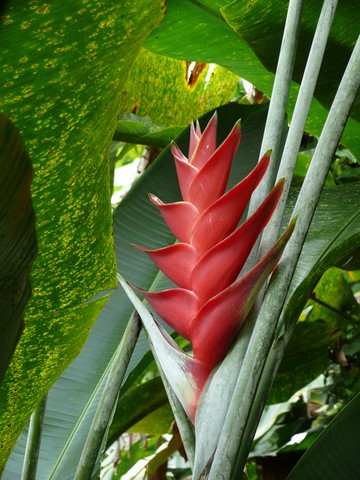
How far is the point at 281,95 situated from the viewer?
525mm

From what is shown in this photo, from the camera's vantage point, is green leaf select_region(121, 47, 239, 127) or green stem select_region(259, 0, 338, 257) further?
green leaf select_region(121, 47, 239, 127)

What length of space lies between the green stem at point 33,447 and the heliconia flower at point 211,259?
0.20 meters

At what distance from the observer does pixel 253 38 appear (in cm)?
83

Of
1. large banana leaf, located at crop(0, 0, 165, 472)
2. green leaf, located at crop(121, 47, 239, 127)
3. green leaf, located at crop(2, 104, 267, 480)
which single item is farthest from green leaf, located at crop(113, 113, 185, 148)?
large banana leaf, located at crop(0, 0, 165, 472)

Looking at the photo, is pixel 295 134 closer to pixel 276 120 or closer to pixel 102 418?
pixel 276 120

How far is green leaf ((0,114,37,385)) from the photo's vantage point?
Result: 1.05ft

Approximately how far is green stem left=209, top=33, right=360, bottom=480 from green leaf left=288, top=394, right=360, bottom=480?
0.33ft

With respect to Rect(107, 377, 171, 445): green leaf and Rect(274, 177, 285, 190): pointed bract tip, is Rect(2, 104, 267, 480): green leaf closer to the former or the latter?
Rect(107, 377, 171, 445): green leaf

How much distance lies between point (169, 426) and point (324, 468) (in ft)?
2.79

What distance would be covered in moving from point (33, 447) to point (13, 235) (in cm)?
33

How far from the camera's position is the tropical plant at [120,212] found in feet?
1.46

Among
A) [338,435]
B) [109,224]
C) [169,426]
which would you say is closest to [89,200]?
[109,224]

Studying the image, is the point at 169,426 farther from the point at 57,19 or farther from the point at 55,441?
the point at 57,19

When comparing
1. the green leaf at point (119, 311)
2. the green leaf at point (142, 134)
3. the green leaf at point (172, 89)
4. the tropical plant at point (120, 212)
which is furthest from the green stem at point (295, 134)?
the green leaf at point (172, 89)
